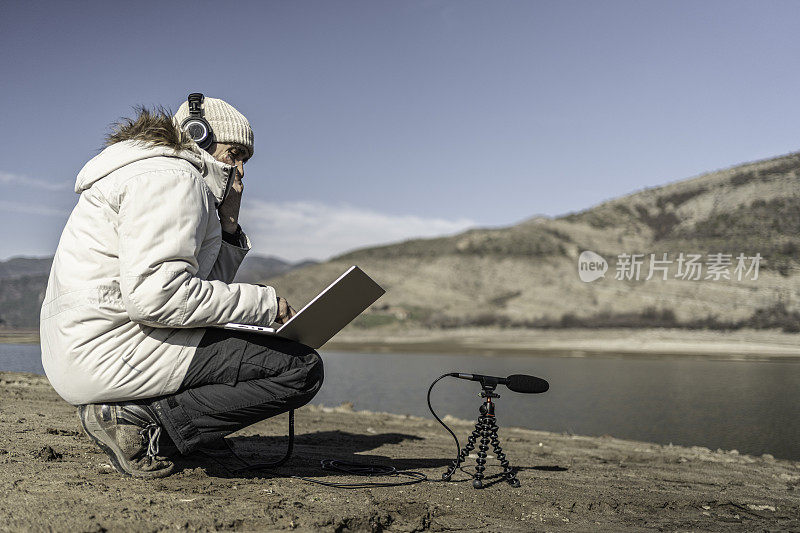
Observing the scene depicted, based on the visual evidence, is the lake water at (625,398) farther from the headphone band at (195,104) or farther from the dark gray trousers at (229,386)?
the headphone band at (195,104)

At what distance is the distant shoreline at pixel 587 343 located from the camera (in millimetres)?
30672

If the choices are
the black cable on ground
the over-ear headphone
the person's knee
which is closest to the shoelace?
the black cable on ground

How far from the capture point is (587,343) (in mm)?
35594

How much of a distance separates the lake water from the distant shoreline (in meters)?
4.59

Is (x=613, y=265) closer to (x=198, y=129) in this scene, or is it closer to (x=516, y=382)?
(x=516, y=382)

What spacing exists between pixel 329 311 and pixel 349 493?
1.00 meters

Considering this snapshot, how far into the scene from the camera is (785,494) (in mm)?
5180

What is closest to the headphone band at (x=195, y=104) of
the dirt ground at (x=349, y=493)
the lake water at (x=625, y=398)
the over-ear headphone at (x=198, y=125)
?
the over-ear headphone at (x=198, y=125)

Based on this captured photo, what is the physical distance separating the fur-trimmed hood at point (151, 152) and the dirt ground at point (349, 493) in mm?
1509

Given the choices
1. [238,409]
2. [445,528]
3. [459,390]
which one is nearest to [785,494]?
[445,528]

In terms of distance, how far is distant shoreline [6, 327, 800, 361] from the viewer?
3067 centimetres

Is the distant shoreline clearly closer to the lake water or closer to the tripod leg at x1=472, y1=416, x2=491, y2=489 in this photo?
the lake water

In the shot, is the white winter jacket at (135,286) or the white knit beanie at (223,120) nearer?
the white winter jacket at (135,286)

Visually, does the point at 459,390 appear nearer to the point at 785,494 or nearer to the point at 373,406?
the point at 373,406
